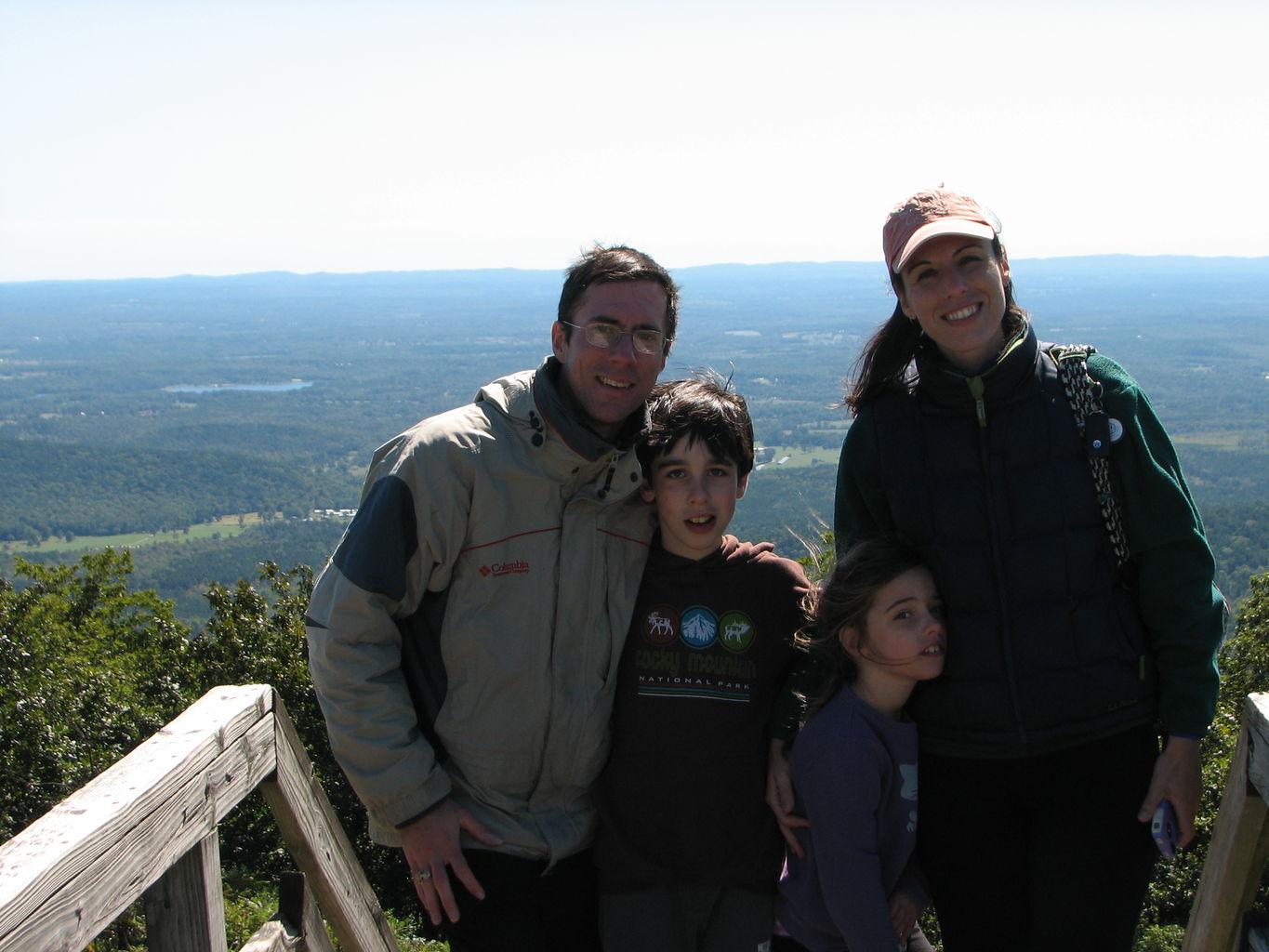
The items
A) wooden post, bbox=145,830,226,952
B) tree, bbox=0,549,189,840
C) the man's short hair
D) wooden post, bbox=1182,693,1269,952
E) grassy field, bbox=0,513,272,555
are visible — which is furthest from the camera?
grassy field, bbox=0,513,272,555

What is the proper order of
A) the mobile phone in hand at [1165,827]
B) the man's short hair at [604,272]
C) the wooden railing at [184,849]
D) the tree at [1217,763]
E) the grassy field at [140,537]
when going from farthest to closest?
the grassy field at [140,537] < the tree at [1217,763] < the man's short hair at [604,272] < the mobile phone in hand at [1165,827] < the wooden railing at [184,849]

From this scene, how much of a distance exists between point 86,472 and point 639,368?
148 m

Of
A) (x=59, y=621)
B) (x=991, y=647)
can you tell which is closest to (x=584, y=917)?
(x=991, y=647)

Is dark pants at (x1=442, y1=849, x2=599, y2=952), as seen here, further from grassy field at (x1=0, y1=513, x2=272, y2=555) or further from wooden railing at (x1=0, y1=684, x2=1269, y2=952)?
grassy field at (x1=0, y1=513, x2=272, y2=555)

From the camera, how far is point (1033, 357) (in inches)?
107

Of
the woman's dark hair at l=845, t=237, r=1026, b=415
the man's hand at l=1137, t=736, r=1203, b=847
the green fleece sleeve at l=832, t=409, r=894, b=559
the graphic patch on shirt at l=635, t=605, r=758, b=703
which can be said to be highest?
the woman's dark hair at l=845, t=237, r=1026, b=415

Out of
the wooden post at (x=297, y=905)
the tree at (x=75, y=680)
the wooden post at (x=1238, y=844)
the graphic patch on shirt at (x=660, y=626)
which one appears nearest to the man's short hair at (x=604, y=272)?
the graphic patch on shirt at (x=660, y=626)

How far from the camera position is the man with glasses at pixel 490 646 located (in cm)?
252

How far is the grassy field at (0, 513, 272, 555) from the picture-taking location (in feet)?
339

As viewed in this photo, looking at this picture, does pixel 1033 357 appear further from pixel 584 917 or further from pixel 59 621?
pixel 59 621

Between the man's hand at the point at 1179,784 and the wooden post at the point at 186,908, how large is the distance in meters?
2.06

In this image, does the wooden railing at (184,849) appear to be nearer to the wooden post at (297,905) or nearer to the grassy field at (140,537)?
the wooden post at (297,905)

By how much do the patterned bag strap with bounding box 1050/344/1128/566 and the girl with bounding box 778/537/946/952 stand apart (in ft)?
1.48

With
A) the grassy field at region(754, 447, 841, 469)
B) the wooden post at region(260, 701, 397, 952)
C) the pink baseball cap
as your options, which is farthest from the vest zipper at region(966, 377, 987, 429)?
the grassy field at region(754, 447, 841, 469)
